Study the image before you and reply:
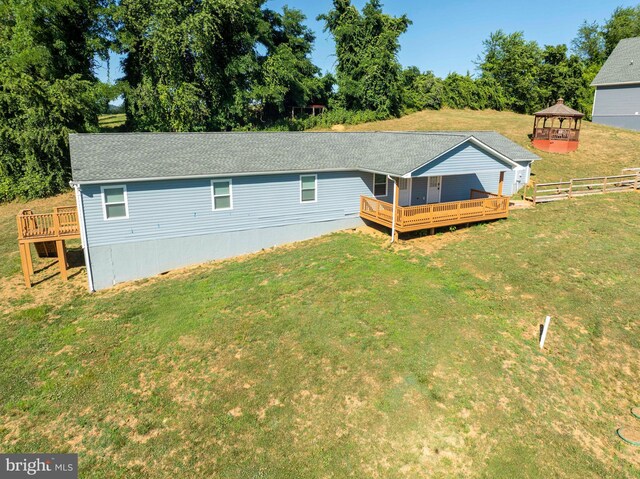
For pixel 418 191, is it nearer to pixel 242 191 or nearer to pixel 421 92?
pixel 242 191

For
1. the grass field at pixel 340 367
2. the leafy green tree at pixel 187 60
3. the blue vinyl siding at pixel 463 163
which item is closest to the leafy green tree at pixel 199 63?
the leafy green tree at pixel 187 60

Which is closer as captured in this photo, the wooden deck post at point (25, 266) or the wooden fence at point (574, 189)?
the wooden deck post at point (25, 266)

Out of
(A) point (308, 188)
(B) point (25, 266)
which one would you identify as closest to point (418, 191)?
(A) point (308, 188)

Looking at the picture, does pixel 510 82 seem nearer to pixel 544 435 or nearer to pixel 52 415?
pixel 544 435

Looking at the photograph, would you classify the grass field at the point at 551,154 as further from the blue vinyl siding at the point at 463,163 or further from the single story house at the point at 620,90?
the blue vinyl siding at the point at 463,163

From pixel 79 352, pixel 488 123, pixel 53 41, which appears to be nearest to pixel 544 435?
pixel 79 352

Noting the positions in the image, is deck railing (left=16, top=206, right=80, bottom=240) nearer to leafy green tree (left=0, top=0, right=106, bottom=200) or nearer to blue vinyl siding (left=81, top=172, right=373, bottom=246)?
blue vinyl siding (left=81, top=172, right=373, bottom=246)
